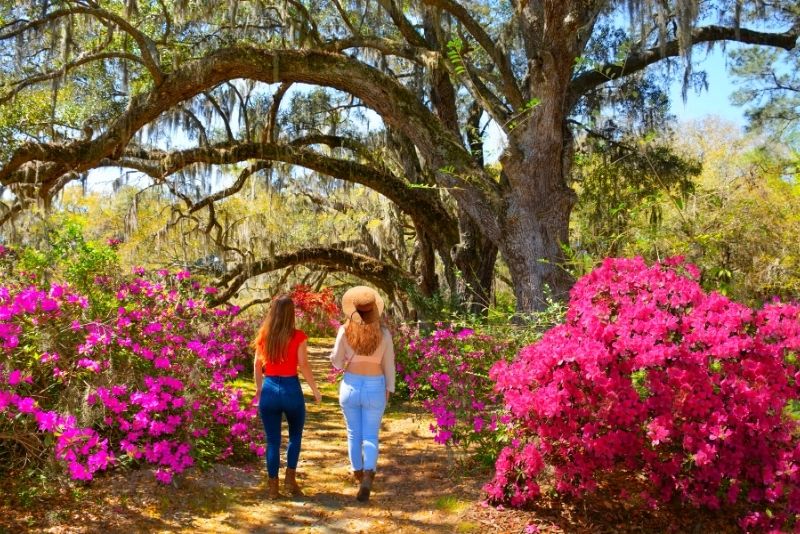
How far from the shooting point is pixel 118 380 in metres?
4.14

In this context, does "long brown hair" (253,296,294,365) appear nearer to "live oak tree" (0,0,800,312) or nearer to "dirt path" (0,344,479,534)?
"dirt path" (0,344,479,534)

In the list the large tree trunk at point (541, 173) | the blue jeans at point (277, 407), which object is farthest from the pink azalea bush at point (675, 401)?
the large tree trunk at point (541, 173)

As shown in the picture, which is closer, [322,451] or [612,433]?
[612,433]

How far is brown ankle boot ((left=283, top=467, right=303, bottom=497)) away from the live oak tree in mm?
2790

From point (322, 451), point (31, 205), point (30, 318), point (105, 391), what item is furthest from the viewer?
point (31, 205)

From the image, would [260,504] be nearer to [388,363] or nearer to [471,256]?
[388,363]

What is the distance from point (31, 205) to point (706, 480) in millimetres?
7881

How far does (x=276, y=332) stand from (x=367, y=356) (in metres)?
0.60

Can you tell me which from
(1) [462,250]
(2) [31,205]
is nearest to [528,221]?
(1) [462,250]

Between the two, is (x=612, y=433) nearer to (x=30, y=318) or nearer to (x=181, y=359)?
(x=181, y=359)

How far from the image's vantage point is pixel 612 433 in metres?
3.23

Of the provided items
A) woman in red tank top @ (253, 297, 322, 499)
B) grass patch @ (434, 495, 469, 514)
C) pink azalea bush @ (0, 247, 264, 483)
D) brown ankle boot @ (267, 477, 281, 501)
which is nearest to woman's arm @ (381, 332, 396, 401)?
woman in red tank top @ (253, 297, 322, 499)

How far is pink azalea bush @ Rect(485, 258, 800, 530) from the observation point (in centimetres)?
312

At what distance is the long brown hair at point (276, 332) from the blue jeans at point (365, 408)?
1.58ft
